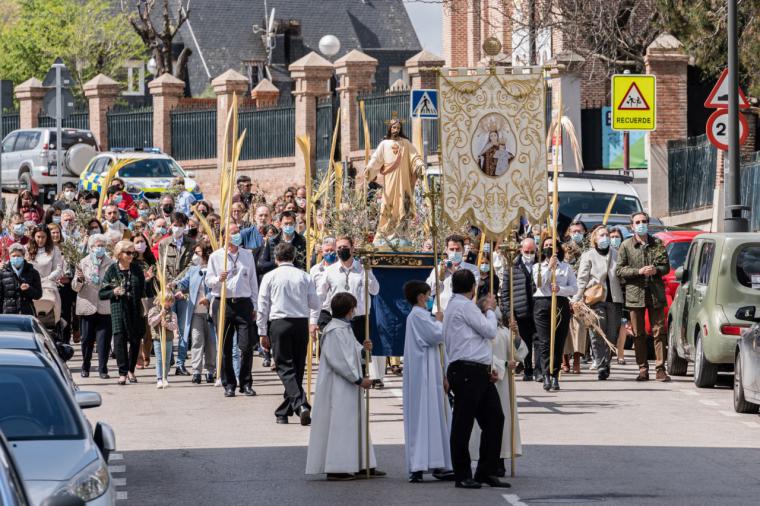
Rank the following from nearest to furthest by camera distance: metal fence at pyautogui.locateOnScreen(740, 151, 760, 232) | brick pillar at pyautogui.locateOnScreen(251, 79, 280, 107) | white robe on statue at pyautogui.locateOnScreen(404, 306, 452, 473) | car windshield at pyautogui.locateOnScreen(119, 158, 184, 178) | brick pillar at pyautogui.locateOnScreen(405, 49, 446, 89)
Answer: white robe on statue at pyautogui.locateOnScreen(404, 306, 452, 473) < metal fence at pyautogui.locateOnScreen(740, 151, 760, 232) < car windshield at pyautogui.locateOnScreen(119, 158, 184, 178) < brick pillar at pyautogui.locateOnScreen(405, 49, 446, 89) < brick pillar at pyautogui.locateOnScreen(251, 79, 280, 107)

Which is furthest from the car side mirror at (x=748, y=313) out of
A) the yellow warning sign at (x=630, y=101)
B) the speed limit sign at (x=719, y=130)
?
the yellow warning sign at (x=630, y=101)

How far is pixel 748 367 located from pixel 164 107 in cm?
3651

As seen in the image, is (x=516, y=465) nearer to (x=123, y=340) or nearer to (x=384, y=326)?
(x=384, y=326)

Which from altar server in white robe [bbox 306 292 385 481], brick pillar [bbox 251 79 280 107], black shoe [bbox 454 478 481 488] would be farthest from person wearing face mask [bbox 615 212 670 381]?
brick pillar [bbox 251 79 280 107]

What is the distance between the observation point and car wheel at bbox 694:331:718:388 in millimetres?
20484

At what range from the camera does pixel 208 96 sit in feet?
283

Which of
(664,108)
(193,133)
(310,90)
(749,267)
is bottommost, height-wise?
(749,267)

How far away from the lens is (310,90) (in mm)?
47688

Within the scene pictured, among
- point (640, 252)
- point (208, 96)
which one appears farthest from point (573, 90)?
point (208, 96)

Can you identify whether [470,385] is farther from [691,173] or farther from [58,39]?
[58,39]

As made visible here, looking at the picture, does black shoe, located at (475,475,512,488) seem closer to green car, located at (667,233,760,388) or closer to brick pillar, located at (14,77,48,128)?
green car, located at (667,233,760,388)

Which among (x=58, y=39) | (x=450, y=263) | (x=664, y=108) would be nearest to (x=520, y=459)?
(x=450, y=263)

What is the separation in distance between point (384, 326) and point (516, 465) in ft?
14.6

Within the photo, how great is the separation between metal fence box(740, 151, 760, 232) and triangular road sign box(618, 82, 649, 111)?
5.76 metres
